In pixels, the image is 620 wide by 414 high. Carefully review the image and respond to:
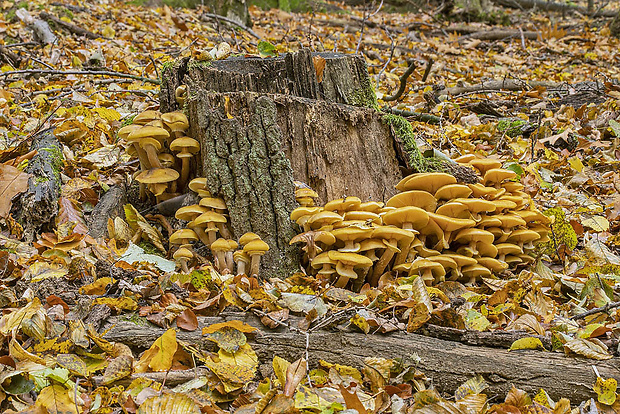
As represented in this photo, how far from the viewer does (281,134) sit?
4.06 metres

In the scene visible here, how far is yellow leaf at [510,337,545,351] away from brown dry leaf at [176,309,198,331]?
1753mm

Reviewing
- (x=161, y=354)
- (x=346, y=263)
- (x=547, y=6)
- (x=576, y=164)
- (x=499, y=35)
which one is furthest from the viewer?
(x=547, y=6)

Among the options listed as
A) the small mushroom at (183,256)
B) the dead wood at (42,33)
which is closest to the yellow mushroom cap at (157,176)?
the small mushroom at (183,256)

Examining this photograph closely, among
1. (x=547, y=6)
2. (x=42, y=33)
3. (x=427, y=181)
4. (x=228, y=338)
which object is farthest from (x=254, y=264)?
(x=547, y=6)

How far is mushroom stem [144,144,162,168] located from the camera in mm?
4090

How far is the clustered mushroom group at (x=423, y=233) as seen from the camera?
11.6ft

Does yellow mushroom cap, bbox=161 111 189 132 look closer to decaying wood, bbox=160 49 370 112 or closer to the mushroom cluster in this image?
the mushroom cluster

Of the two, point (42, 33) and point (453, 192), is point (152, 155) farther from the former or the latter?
point (42, 33)

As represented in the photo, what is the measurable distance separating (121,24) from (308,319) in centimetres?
1001

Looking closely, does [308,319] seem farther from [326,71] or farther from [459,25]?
[459,25]

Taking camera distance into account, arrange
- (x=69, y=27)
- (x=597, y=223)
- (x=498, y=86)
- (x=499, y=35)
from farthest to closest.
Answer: (x=499, y=35)
(x=69, y=27)
(x=498, y=86)
(x=597, y=223)

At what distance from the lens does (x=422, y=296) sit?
2.99 meters

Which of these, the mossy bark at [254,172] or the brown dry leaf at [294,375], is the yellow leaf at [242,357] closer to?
the brown dry leaf at [294,375]

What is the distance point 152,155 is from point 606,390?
355cm
